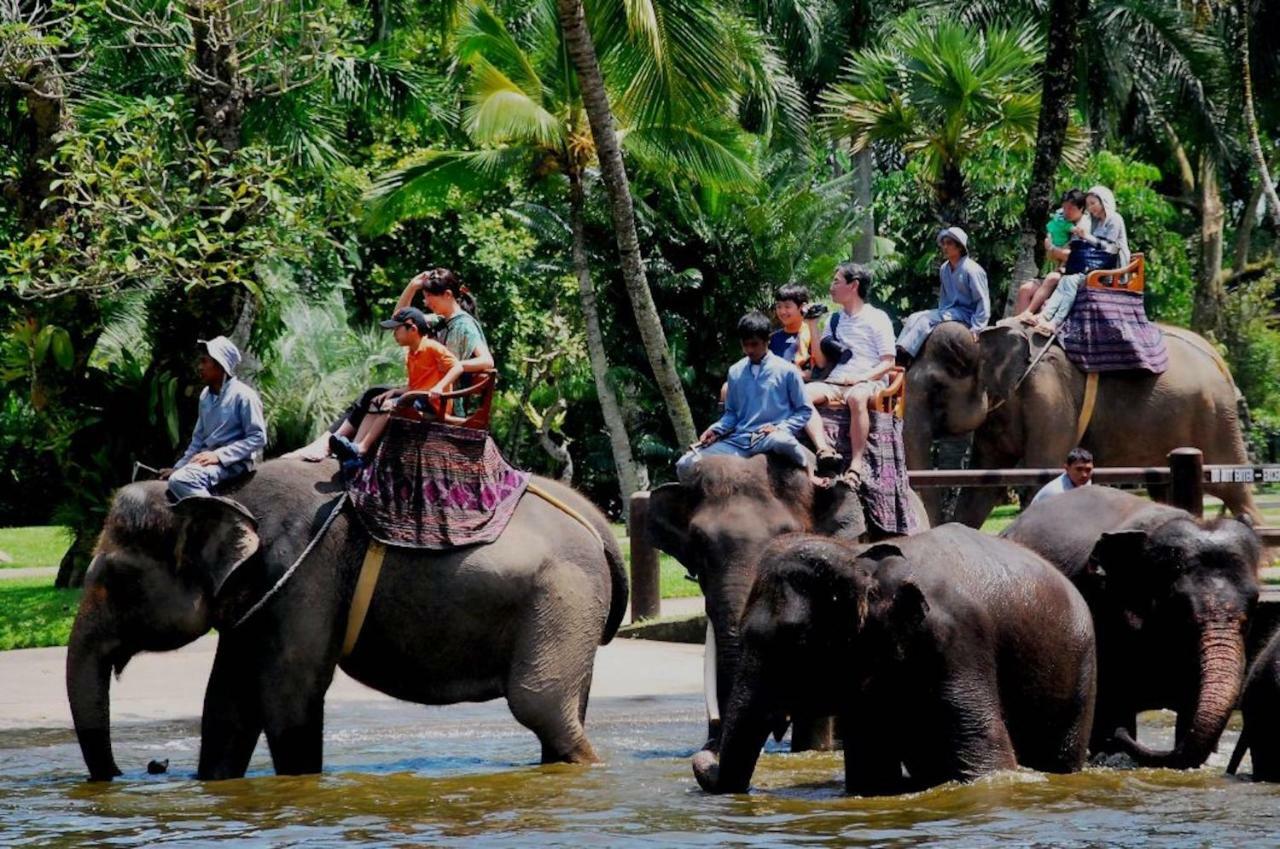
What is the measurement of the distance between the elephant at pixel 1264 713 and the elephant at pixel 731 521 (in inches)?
88.6

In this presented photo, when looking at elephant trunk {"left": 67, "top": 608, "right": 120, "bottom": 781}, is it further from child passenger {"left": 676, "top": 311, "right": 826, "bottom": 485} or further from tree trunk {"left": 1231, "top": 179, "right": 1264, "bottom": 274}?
tree trunk {"left": 1231, "top": 179, "right": 1264, "bottom": 274}

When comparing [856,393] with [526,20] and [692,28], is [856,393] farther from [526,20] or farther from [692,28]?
[526,20]

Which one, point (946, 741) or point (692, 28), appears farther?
point (692, 28)

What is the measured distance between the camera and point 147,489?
34.1 feet

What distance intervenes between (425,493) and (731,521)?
1567mm

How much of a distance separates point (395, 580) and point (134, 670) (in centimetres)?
571

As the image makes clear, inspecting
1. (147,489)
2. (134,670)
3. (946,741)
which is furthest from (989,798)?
(134,670)

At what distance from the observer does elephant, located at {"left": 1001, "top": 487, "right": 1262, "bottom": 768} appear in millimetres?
10000

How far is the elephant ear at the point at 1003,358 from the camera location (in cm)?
1579

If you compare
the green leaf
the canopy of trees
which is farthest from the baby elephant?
the green leaf

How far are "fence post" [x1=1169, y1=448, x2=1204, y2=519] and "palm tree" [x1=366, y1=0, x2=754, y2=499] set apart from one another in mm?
10209

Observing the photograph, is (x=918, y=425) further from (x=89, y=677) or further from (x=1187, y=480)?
(x=89, y=677)

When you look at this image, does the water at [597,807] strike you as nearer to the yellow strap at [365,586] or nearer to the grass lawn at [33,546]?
the yellow strap at [365,586]

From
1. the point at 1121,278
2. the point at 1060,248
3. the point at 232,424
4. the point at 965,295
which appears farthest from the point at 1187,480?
the point at 232,424
